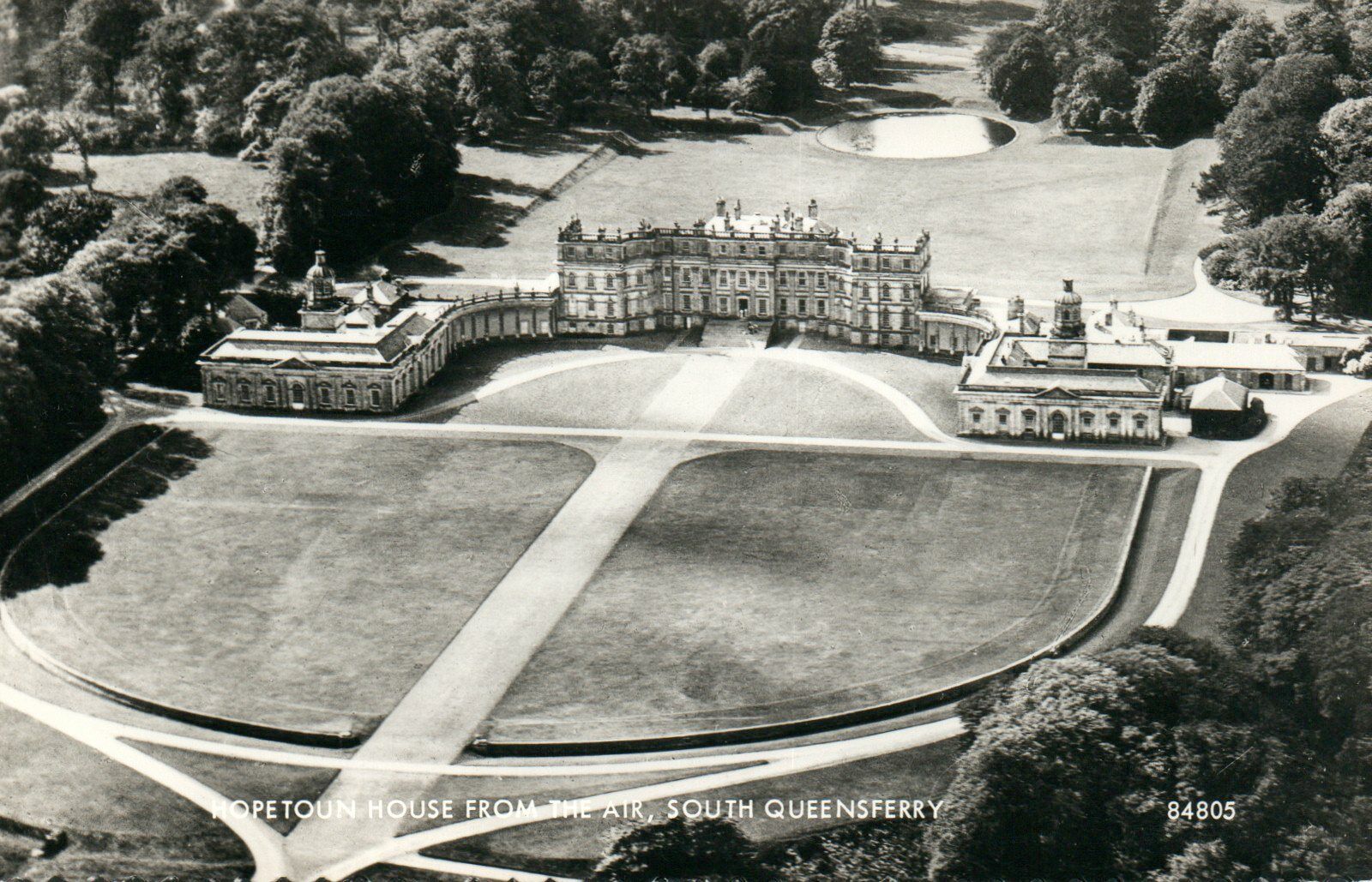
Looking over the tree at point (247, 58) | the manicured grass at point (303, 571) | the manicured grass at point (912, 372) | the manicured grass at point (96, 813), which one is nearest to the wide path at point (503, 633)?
the manicured grass at point (303, 571)

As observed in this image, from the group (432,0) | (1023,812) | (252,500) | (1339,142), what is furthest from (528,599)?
(432,0)

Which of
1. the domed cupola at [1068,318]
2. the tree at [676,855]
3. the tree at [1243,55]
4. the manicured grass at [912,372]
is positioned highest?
the tree at [1243,55]

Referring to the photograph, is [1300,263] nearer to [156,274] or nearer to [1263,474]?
[1263,474]

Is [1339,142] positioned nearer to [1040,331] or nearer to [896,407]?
[1040,331]

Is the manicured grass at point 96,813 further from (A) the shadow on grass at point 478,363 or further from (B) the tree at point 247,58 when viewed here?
(B) the tree at point 247,58

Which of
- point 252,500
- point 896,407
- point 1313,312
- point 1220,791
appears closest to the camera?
point 1220,791

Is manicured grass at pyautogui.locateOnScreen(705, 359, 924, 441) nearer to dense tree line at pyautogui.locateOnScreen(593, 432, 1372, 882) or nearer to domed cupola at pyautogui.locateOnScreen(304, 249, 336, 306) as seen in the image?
domed cupola at pyautogui.locateOnScreen(304, 249, 336, 306)

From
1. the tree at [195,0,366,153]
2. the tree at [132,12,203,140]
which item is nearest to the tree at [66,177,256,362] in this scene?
the tree at [195,0,366,153]
